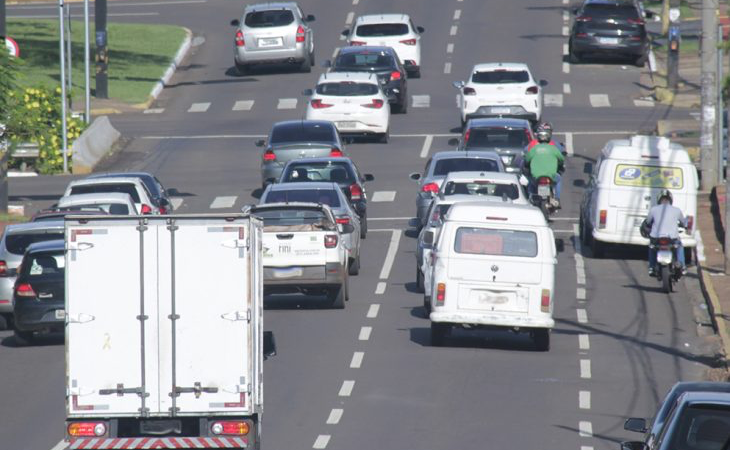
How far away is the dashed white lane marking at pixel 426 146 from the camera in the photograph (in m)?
40.4

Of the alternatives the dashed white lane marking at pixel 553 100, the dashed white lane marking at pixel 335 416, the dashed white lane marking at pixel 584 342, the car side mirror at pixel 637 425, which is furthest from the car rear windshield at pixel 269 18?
the car side mirror at pixel 637 425

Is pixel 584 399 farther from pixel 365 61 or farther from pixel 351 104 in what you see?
pixel 365 61

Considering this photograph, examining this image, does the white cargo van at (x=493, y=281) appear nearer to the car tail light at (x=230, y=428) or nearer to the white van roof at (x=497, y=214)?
the white van roof at (x=497, y=214)

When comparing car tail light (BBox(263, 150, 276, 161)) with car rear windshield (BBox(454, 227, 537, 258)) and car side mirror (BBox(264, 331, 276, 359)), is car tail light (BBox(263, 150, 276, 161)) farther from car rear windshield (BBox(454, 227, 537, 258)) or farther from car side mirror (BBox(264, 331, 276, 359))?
car side mirror (BBox(264, 331, 276, 359))

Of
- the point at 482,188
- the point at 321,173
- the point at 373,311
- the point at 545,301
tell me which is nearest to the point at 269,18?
the point at 321,173

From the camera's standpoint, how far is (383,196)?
119 ft

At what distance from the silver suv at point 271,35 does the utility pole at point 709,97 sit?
17138 mm

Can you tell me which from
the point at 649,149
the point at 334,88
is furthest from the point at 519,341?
the point at 334,88

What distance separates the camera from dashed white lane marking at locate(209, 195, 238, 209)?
3494 centimetres

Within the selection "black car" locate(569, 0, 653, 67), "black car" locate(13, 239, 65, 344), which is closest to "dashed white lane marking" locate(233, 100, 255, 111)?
"black car" locate(569, 0, 653, 67)

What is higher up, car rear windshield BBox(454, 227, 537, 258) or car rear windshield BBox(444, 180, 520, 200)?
car rear windshield BBox(454, 227, 537, 258)

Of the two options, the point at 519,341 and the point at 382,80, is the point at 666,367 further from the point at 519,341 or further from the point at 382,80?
the point at 382,80

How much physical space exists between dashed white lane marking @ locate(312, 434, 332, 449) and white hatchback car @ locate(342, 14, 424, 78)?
3451 cm

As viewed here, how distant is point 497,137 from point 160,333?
2239 centimetres
